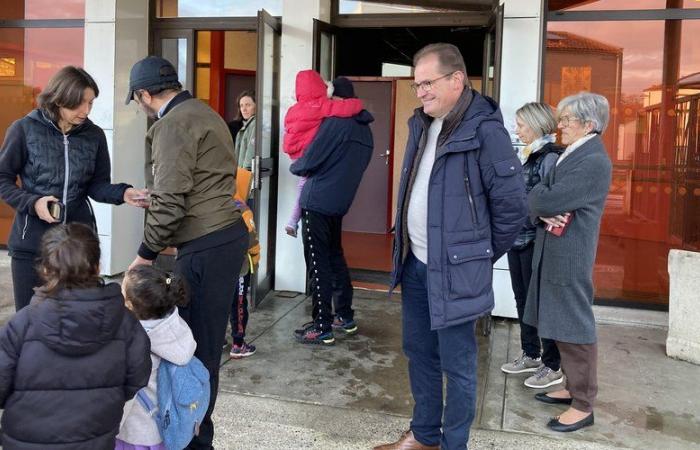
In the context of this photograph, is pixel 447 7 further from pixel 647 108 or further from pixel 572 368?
pixel 572 368

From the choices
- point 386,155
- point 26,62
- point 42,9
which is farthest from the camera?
point 386,155

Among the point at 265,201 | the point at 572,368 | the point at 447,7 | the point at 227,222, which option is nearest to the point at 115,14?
the point at 265,201

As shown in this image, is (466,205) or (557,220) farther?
(557,220)

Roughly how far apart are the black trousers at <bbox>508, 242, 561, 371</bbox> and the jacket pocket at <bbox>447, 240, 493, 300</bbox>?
134 centimetres

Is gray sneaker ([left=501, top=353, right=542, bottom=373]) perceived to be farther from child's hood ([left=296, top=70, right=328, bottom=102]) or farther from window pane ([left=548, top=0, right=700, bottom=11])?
window pane ([left=548, top=0, right=700, bottom=11])

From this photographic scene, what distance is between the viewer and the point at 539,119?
3938mm

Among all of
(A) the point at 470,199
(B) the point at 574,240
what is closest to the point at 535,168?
(B) the point at 574,240

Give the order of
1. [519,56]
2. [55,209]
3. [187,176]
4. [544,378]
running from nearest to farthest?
1. [187,176]
2. [55,209]
3. [544,378]
4. [519,56]

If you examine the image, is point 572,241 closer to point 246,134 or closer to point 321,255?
point 321,255

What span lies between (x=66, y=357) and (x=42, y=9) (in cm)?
579

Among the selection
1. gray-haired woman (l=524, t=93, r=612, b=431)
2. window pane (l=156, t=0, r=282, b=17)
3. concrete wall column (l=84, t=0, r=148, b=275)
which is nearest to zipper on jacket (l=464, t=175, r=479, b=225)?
gray-haired woman (l=524, t=93, r=612, b=431)

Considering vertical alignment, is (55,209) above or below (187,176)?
below

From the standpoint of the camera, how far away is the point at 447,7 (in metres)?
5.96

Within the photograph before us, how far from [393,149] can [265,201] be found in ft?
13.4
